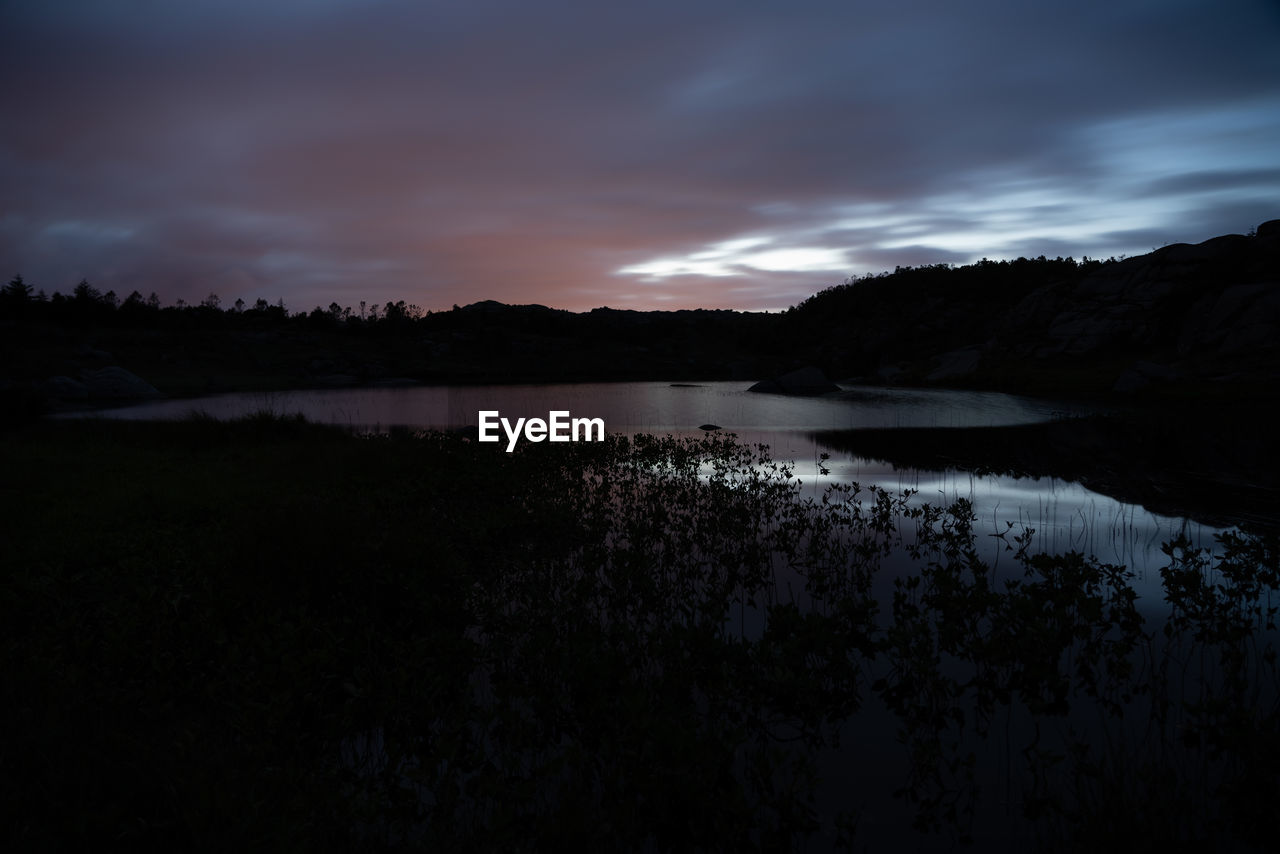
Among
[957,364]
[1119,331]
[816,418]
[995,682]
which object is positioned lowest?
[995,682]

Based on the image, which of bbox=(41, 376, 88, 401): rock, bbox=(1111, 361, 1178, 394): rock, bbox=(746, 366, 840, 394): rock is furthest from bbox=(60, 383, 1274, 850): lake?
bbox=(41, 376, 88, 401): rock

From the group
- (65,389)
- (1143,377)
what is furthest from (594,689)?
(65,389)

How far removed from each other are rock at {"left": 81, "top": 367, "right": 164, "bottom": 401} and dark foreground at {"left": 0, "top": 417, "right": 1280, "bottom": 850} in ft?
138

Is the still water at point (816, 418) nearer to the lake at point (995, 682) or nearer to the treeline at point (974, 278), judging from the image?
the lake at point (995, 682)

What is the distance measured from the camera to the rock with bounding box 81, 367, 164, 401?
44594mm

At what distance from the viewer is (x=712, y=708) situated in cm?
561

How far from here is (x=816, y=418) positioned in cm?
3378

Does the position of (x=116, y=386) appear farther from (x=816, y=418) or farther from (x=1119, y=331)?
(x=1119, y=331)

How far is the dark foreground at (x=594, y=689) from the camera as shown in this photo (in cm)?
429

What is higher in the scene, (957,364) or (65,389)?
(957,364)

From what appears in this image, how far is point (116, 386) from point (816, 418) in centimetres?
4576

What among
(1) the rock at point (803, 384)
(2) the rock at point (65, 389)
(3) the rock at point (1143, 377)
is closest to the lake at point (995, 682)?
(3) the rock at point (1143, 377)

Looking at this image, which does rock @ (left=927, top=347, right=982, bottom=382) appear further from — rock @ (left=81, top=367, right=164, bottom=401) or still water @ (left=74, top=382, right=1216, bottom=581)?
rock @ (left=81, top=367, right=164, bottom=401)

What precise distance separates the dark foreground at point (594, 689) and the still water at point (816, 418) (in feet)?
5.30
